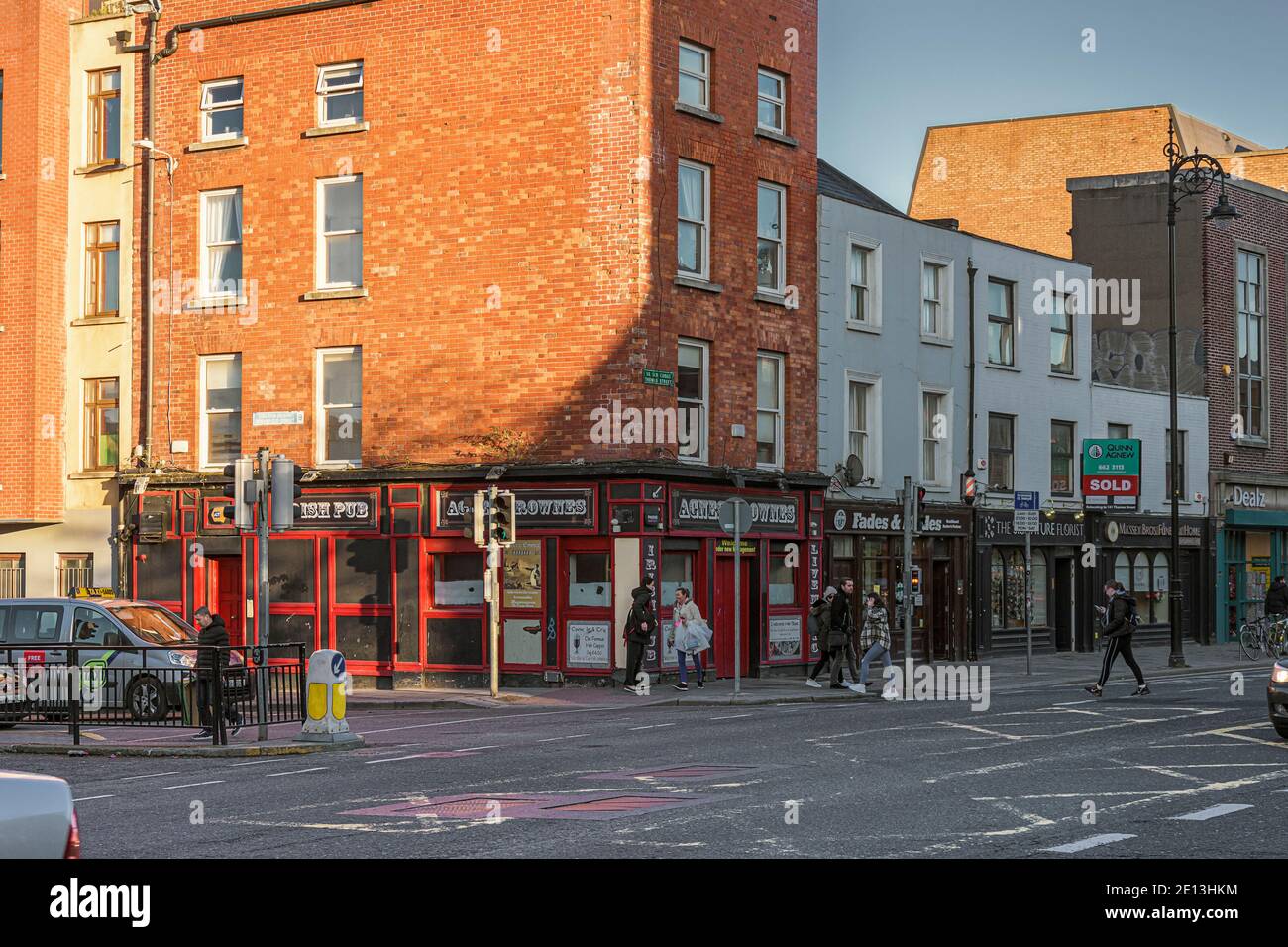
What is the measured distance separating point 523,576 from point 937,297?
44.0ft

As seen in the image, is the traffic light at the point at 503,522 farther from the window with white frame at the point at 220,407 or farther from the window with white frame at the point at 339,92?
the window with white frame at the point at 339,92

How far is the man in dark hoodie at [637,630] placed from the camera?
27.9 meters

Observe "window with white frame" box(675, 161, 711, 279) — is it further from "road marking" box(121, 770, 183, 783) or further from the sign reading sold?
"road marking" box(121, 770, 183, 783)

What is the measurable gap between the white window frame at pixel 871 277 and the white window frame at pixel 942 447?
2.50m

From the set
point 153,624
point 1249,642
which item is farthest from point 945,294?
point 153,624

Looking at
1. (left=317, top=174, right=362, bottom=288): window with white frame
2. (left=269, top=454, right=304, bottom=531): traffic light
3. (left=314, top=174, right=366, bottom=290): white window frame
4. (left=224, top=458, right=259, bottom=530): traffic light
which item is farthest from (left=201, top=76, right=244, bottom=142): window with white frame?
(left=269, top=454, right=304, bottom=531): traffic light

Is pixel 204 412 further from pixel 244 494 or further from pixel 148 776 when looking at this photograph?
pixel 148 776

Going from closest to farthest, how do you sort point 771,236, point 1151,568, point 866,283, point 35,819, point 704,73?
point 35,819, point 704,73, point 771,236, point 866,283, point 1151,568

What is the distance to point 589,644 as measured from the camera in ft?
96.7

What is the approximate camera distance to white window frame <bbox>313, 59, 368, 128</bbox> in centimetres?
3216

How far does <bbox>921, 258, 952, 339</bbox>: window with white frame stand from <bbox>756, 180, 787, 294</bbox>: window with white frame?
5720mm

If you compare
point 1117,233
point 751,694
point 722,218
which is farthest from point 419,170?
point 1117,233
